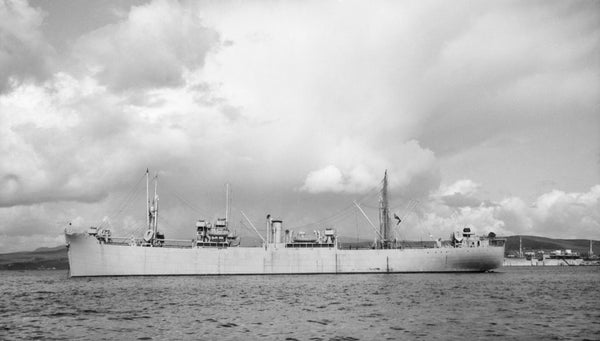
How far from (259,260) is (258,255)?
110cm

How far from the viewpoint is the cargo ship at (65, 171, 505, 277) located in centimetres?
8806

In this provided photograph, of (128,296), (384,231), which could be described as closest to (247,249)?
(384,231)

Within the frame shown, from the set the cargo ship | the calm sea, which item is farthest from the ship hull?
the calm sea

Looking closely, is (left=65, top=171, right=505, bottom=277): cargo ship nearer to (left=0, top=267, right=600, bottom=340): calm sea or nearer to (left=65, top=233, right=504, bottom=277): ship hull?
(left=65, top=233, right=504, bottom=277): ship hull

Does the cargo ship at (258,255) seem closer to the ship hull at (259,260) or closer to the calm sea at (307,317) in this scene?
the ship hull at (259,260)

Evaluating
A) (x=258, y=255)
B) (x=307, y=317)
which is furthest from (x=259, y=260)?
(x=307, y=317)

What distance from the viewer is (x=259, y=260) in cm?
9581

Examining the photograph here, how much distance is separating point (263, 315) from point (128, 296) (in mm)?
22314

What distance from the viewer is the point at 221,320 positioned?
3366cm

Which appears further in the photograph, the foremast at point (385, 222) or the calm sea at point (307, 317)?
the foremast at point (385, 222)

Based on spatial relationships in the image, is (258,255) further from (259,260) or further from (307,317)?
(307,317)

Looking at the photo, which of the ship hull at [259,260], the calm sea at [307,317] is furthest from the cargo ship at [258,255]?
the calm sea at [307,317]

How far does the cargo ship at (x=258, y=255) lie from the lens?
88062 millimetres

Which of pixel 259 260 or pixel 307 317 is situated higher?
pixel 307 317
